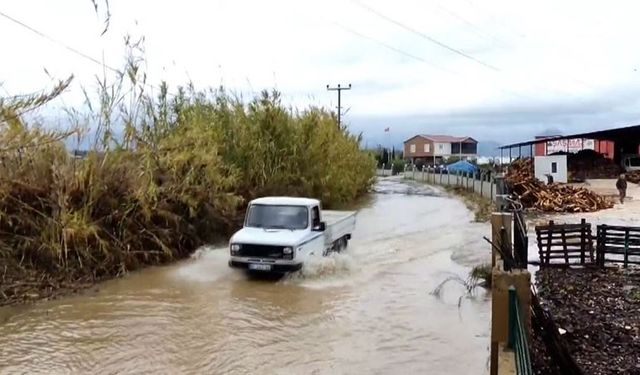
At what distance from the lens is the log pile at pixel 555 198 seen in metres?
27.4

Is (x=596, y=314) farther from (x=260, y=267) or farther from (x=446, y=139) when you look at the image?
(x=446, y=139)

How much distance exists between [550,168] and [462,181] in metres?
7.36

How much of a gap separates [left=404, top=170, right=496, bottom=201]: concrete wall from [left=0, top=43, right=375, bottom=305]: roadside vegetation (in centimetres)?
1297

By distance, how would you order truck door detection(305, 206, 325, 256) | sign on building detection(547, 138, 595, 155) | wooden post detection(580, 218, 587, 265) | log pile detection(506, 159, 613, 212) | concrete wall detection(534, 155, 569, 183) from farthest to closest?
1. sign on building detection(547, 138, 595, 155)
2. concrete wall detection(534, 155, 569, 183)
3. log pile detection(506, 159, 613, 212)
4. truck door detection(305, 206, 325, 256)
5. wooden post detection(580, 218, 587, 265)

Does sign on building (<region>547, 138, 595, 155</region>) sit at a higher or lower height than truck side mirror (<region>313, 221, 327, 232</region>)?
higher

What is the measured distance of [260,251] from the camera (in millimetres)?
13555

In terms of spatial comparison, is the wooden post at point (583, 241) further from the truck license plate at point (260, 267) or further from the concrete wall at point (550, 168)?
the concrete wall at point (550, 168)

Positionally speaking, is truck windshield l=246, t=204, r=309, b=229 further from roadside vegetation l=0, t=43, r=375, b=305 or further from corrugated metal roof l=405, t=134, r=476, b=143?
corrugated metal roof l=405, t=134, r=476, b=143

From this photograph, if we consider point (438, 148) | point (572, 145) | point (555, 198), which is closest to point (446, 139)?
point (438, 148)

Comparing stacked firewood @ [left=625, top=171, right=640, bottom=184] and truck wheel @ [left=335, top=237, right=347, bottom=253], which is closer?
truck wheel @ [left=335, top=237, right=347, bottom=253]

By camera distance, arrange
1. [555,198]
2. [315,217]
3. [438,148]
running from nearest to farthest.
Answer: [315,217] → [555,198] → [438,148]

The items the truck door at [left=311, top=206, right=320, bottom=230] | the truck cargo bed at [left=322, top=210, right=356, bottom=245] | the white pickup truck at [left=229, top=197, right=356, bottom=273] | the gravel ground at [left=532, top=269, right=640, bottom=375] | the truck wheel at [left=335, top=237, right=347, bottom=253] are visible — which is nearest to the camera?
the gravel ground at [left=532, top=269, right=640, bottom=375]

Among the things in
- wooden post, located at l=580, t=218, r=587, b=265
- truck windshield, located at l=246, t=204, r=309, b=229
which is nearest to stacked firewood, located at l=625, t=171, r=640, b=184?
wooden post, located at l=580, t=218, r=587, b=265

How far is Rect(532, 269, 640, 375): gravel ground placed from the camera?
7.16 meters
